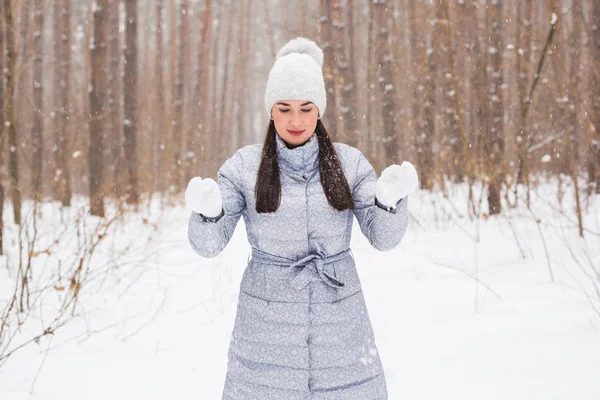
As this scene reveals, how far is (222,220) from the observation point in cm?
166

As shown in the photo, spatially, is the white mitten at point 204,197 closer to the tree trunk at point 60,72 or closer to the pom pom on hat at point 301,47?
the pom pom on hat at point 301,47

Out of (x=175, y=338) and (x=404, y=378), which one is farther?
(x=175, y=338)

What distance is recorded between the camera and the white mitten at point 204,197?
5.08 ft

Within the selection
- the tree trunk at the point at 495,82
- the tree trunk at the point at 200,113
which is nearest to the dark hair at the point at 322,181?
the tree trunk at the point at 495,82

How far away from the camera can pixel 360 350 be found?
1.73 m

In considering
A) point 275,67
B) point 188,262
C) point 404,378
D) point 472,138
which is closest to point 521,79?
point 472,138

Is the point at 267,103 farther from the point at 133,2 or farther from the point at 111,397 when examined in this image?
the point at 133,2

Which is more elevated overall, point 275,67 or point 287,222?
point 275,67

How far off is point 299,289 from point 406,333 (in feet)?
6.48

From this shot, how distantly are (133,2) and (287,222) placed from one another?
897 cm

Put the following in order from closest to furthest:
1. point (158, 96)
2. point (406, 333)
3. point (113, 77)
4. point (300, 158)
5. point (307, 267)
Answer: point (307, 267) → point (300, 158) → point (406, 333) → point (113, 77) → point (158, 96)

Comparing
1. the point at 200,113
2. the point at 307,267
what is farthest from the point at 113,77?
the point at 307,267

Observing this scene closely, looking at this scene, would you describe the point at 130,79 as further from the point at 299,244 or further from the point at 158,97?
the point at 299,244

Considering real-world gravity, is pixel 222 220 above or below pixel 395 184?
below
